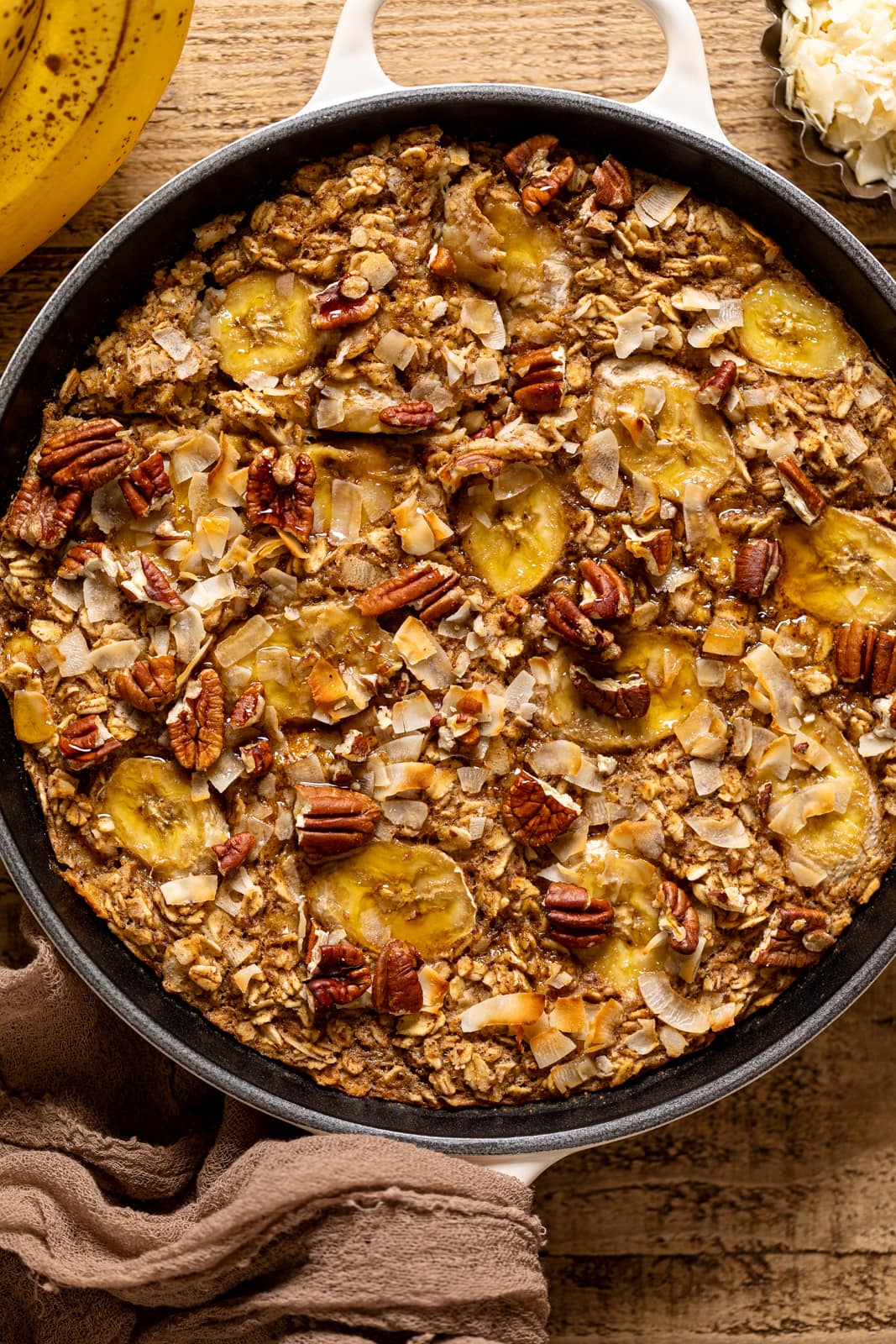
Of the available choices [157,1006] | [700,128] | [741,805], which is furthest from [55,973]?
[700,128]

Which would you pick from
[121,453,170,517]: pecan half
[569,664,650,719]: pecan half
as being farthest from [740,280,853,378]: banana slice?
[121,453,170,517]: pecan half

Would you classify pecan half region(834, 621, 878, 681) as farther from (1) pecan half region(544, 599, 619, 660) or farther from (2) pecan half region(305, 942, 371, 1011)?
(2) pecan half region(305, 942, 371, 1011)

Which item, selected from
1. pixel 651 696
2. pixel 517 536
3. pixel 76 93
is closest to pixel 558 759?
pixel 651 696

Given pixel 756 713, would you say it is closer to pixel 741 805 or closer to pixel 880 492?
pixel 741 805

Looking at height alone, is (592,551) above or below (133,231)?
below

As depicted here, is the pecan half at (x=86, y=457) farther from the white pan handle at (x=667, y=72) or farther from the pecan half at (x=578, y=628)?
the pecan half at (x=578, y=628)
